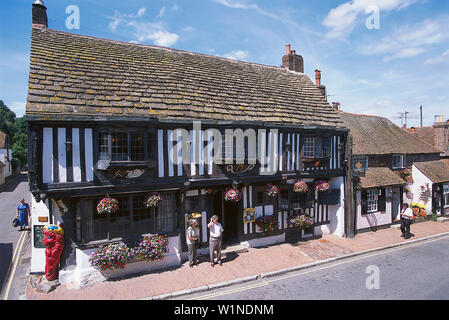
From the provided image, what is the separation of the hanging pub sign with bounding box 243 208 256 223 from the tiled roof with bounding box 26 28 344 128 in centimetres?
381

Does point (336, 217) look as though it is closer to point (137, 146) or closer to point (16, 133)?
point (137, 146)

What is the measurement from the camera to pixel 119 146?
7.93 metres

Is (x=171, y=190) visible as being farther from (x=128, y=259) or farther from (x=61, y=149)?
(x=61, y=149)

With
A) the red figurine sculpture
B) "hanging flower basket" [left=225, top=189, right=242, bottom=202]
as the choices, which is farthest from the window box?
the red figurine sculpture

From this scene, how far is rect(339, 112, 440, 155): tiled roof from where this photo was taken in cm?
1528

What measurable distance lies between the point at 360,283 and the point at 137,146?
27.4ft

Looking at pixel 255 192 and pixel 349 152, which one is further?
pixel 349 152

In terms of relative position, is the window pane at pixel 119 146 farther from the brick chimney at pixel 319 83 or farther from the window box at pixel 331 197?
the brick chimney at pixel 319 83

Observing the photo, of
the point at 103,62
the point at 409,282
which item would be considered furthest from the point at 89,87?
the point at 409,282
